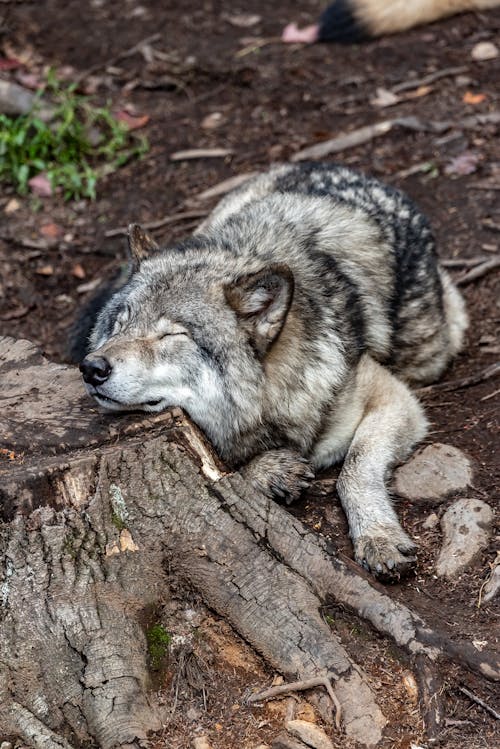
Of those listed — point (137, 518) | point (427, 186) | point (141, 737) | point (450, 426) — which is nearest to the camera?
point (141, 737)

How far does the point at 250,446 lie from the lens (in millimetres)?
4504

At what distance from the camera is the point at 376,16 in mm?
9508

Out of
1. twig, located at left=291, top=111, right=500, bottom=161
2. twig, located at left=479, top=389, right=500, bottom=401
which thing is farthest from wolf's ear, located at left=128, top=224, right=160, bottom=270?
twig, located at left=291, top=111, right=500, bottom=161

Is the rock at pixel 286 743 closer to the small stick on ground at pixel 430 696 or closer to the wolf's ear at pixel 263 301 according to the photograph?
the small stick on ground at pixel 430 696

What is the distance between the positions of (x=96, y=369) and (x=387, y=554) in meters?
1.60

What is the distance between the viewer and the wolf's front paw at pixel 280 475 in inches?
170

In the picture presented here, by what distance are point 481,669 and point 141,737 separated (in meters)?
1.35

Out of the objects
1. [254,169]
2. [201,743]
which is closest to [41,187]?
[254,169]

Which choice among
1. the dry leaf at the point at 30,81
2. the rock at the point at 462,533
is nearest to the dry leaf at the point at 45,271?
the dry leaf at the point at 30,81

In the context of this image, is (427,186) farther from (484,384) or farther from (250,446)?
(250,446)

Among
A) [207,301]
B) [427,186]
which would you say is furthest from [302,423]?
[427,186]

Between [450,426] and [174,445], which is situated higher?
[174,445]

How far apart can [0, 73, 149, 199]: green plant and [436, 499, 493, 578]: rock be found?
5.30 meters

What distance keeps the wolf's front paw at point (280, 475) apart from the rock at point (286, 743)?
49.8 inches
